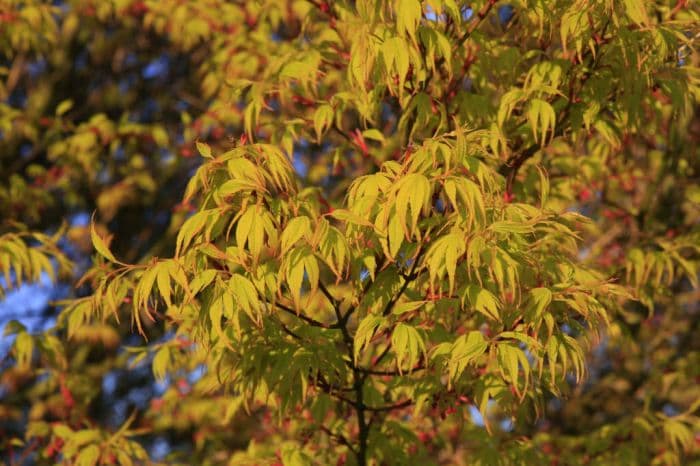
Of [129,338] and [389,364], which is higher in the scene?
[389,364]

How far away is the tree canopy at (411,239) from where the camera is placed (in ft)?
9.52

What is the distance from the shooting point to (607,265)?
5.64m

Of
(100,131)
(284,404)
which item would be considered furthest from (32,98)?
(284,404)

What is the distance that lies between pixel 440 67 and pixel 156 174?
555 centimetres

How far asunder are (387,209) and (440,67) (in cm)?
157

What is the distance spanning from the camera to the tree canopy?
2900mm

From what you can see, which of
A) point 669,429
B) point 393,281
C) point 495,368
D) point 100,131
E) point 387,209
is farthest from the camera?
point 100,131

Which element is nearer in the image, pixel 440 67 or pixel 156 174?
pixel 440 67

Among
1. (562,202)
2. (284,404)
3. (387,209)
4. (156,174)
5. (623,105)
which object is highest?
(623,105)

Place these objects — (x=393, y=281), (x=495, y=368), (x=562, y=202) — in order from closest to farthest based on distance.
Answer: (x=393, y=281), (x=495, y=368), (x=562, y=202)

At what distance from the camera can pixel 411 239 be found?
10.0ft

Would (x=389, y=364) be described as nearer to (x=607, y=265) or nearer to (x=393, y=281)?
(x=393, y=281)

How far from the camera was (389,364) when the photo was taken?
403 centimetres

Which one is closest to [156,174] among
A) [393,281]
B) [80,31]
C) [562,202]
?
[80,31]
